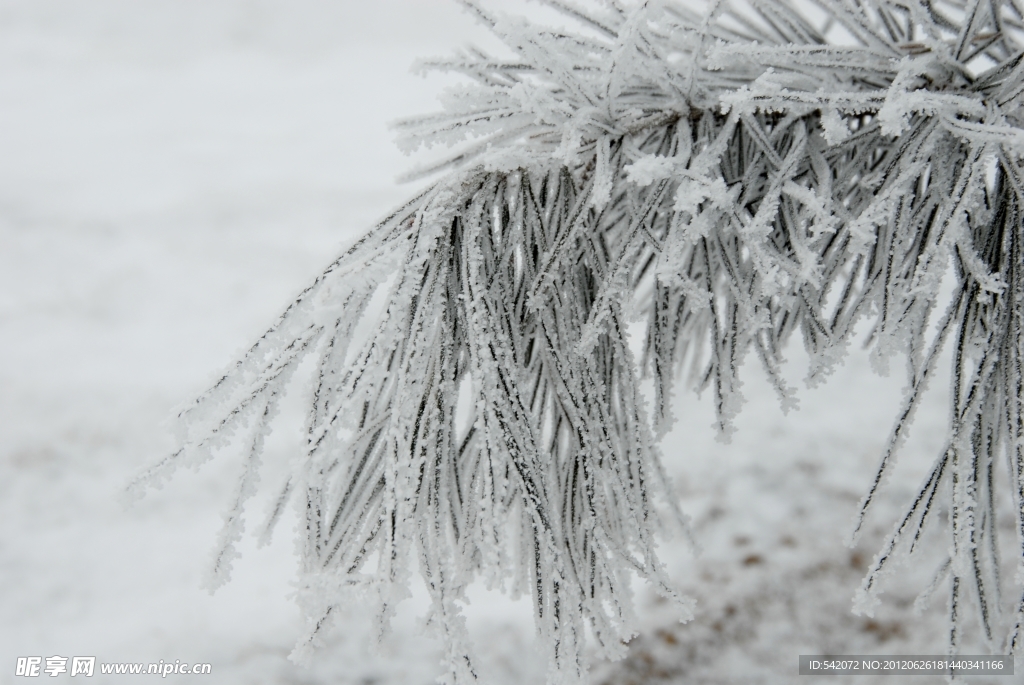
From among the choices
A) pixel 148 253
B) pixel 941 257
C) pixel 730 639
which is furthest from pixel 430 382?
pixel 148 253

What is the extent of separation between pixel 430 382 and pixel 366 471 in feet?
0.60

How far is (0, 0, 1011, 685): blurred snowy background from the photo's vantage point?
2.97 metres

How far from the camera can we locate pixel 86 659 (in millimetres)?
2775

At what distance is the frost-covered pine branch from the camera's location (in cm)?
88

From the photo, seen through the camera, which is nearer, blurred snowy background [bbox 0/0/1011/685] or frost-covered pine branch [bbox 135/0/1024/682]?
frost-covered pine branch [bbox 135/0/1024/682]

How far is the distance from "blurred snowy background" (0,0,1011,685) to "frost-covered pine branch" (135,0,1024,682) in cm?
16

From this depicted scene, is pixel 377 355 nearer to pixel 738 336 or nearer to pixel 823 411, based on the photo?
pixel 738 336

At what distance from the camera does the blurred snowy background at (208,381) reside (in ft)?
9.73

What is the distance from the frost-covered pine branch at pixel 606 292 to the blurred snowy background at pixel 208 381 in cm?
16

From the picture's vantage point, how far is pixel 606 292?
970mm

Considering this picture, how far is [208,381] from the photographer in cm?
92

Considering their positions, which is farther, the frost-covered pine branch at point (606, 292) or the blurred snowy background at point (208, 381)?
the blurred snowy background at point (208, 381)

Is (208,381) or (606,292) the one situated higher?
(606,292)

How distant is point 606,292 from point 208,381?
57cm
